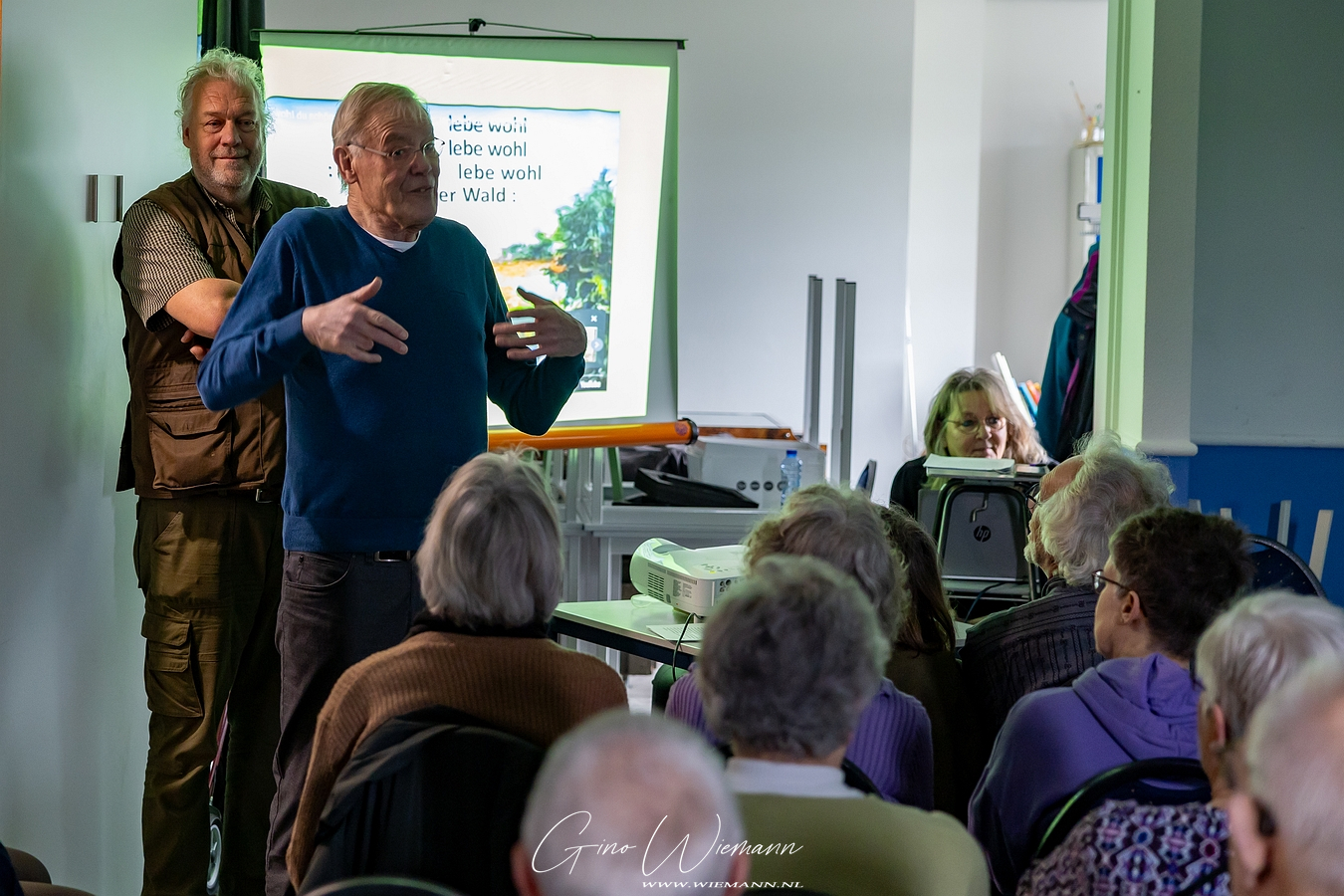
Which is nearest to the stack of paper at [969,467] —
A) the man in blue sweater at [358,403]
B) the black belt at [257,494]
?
the man in blue sweater at [358,403]

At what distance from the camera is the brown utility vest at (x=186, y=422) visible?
248 cm

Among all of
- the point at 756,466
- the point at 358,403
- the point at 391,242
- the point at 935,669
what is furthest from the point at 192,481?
the point at 756,466

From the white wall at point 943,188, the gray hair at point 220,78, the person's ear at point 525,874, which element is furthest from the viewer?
the white wall at point 943,188

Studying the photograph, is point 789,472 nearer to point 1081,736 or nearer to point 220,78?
point 220,78

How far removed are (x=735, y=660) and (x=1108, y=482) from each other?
1208 millimetres

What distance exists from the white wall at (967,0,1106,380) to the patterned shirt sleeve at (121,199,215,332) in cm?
631

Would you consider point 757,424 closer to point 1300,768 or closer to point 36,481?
point 36,481

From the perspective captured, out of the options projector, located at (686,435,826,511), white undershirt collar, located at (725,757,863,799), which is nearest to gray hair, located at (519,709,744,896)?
white undershirt collar, located at (725,757,863,799)

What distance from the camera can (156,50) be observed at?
292 centimetres

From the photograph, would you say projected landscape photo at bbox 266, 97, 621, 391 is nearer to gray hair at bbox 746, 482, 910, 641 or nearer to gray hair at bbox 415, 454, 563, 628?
gray hair at bbox 746, 482, 910, 641

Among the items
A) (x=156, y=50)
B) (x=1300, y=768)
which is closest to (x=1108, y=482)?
(x=1300, y=768)

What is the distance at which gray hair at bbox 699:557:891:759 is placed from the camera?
1.27 metres

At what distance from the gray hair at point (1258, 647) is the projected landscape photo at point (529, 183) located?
2.60m

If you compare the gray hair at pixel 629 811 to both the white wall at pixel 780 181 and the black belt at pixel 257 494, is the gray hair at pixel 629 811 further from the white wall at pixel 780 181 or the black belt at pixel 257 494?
the white wall at pixel 780 181
